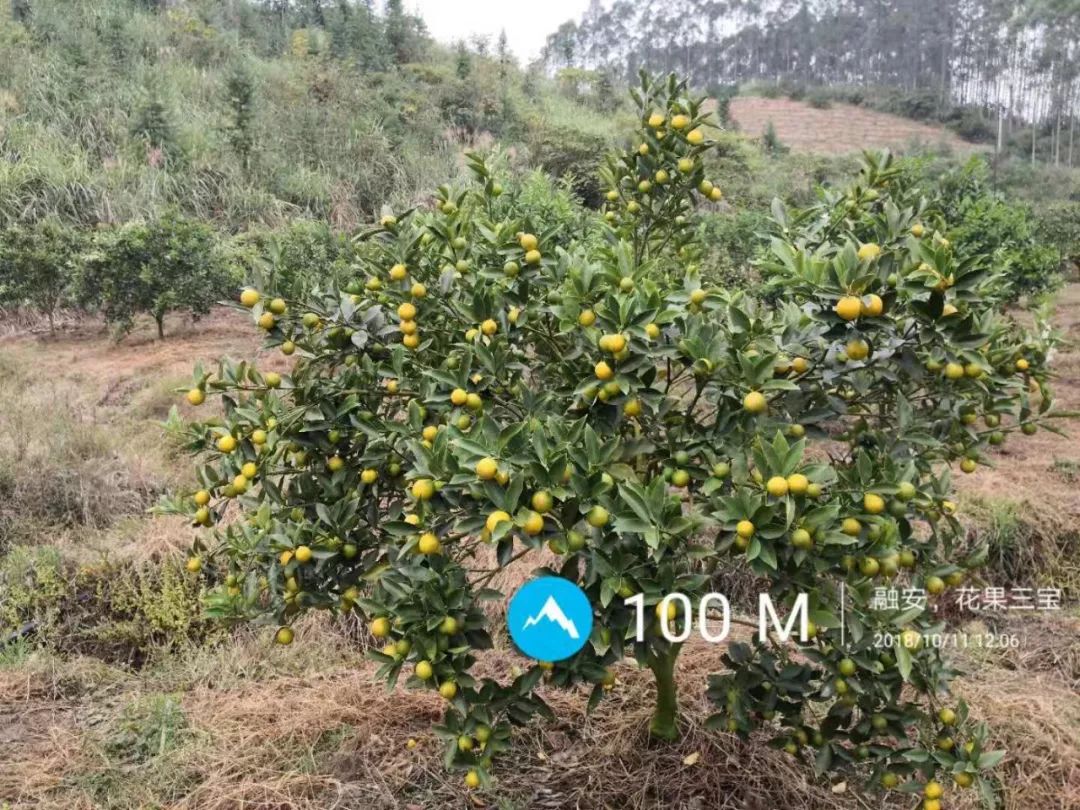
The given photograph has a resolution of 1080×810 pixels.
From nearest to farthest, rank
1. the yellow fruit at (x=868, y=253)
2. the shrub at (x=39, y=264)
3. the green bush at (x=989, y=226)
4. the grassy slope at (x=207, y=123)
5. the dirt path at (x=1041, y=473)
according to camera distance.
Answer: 1. the yellow fruit at (x=868, y=253)
2. the dirt path at (x=1041, y=473)
3. the green bush at (x=989, y=226)
4. the shrub at (x=39, y=264)
5. the grassy slope at (x=207, y=123)

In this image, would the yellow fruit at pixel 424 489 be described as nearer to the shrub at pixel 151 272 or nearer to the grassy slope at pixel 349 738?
the grassy slope at pixel 349 738

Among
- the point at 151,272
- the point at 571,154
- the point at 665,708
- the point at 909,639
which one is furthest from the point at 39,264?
the point at 571,154

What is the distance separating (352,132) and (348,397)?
1223 cm

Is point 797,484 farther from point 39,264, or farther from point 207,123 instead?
point 207,123

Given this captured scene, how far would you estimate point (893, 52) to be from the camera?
42156 mm

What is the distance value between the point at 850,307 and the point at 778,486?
0.31m

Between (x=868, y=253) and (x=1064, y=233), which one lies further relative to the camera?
(x=1064, y=233)

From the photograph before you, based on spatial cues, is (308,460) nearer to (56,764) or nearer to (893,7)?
(56,764)

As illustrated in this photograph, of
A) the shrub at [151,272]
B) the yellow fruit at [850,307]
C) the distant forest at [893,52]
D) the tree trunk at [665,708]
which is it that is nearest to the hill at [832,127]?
the distant forest at [893,52]

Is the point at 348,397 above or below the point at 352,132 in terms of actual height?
below

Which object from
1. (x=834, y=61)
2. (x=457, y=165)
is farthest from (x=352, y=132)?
(x=834, y=61)

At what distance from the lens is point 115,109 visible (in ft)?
38.7

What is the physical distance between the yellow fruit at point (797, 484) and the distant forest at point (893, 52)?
3075cm

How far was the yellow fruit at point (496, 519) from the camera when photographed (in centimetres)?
128
